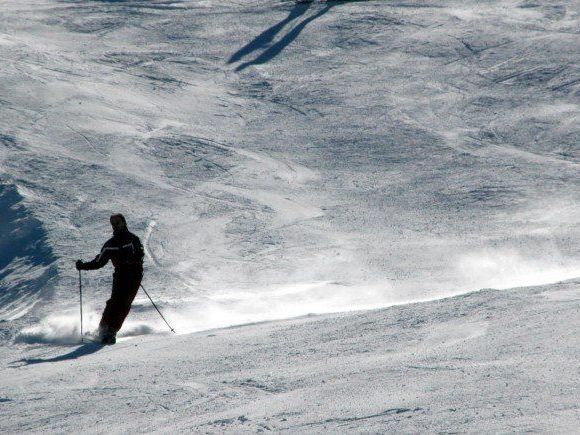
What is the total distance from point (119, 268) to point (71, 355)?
103 cm

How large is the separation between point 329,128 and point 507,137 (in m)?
2.78

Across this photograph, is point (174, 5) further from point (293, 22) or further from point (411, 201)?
point (411, 201)

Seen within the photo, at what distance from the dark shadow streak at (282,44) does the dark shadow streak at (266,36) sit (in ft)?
0.86

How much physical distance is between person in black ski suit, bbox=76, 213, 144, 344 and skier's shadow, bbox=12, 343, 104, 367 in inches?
5.9

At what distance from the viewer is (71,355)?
910 cm

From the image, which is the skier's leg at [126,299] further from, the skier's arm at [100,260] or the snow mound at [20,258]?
the snow mound at [20,258]

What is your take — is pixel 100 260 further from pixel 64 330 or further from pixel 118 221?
pixel 64 330

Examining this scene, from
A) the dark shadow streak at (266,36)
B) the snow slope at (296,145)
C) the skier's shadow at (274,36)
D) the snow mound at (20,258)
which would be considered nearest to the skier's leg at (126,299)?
the snow slope at (296,145)

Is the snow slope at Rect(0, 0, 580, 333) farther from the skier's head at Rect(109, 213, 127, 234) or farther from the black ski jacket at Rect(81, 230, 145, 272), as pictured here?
the skier's head at Rect(109, 213, 127, 234)

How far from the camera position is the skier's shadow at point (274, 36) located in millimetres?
19531

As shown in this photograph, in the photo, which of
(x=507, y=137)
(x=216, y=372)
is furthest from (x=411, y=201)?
(x=216, y=372)

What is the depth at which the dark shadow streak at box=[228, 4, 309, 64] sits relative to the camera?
19766 mm

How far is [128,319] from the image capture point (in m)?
10.5

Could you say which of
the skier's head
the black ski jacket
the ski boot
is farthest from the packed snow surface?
the skier's head
